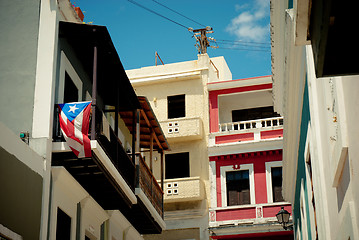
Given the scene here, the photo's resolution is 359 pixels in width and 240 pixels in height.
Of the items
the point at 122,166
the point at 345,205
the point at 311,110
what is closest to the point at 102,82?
the point at 122,166

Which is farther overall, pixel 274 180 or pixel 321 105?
pixel 274 180

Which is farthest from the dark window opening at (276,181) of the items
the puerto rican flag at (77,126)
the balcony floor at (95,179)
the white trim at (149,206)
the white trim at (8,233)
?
the white trim at (8,233)

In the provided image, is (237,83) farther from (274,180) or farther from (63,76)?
(63,76)

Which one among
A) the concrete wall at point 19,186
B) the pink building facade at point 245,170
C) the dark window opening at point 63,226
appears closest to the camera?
the concrete wall at point 19,186

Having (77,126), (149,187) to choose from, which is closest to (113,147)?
(77,126)

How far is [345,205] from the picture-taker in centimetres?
813

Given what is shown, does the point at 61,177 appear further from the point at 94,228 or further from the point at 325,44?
the point at 325,44

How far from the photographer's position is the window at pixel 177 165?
2923 cm

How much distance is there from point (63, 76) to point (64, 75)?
0.47 ft

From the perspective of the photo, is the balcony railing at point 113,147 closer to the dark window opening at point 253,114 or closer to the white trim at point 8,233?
the white trim at point 8,233

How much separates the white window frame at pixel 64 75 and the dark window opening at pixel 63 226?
8.24 feet

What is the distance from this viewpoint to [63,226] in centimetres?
1431

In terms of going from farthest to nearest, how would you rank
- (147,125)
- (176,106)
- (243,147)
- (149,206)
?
(176,106) → (243,147) → (147,125) → (149,206)

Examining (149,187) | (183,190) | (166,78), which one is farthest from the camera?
(166,78)
